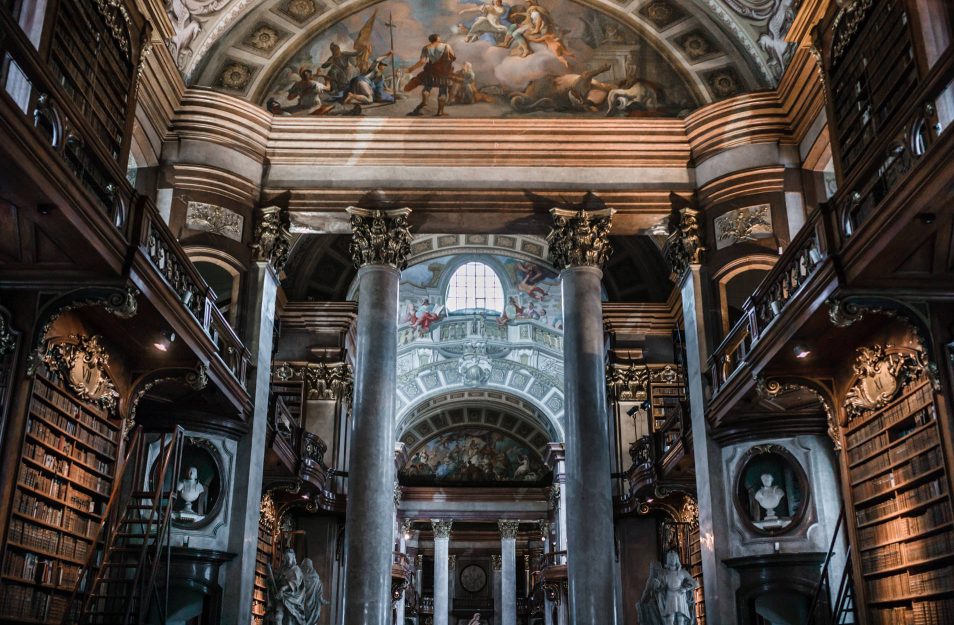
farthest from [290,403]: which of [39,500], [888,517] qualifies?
[888,517]

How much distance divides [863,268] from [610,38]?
9.07 meters

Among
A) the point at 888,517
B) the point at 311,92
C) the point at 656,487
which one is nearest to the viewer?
the point at 888,517

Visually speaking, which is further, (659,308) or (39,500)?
(659,308)

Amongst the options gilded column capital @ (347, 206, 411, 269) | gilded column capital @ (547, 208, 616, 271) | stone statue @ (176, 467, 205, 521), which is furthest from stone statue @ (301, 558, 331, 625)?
gilded column capital @ (547, 208, 616, 271)

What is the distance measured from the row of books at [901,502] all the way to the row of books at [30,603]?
779cm

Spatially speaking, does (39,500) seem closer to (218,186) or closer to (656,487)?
(218,186)

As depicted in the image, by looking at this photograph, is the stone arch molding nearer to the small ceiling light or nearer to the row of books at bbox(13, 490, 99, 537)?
the small ceiling light

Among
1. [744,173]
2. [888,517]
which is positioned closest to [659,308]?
[744,173]

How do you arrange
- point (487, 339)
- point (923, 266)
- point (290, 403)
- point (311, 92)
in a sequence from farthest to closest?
point (487, 339) → point (290, 403) → point (311, 92) → point (923, 266)

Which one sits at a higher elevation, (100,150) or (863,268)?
(100,150)

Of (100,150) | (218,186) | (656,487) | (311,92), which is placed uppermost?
(311,92)

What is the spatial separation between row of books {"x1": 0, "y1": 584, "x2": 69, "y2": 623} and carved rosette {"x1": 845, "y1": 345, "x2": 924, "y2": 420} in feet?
26.5

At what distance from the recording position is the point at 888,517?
9.77 meters

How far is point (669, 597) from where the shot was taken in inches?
546
